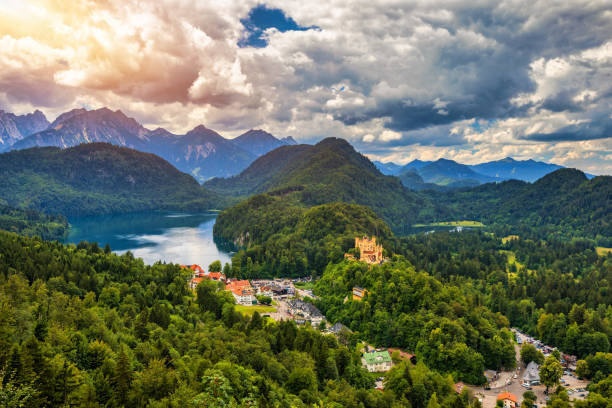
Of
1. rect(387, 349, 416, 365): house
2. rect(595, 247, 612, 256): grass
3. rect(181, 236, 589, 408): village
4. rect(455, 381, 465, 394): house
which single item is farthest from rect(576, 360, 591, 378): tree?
rect(595, 247, 612, 256): grass

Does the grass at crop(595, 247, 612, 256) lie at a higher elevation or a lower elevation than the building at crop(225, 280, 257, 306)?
lower

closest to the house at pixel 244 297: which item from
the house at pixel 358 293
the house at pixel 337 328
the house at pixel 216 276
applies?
the house at pixel 216 276

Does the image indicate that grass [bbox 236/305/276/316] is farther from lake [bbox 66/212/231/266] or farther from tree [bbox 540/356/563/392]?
lake [bbox 66/212/231/266]

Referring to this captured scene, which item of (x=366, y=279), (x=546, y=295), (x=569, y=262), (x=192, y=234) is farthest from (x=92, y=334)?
(x=192, y=234)

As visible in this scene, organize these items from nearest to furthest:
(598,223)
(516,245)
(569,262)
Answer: (569,262) < (516,245) < (598,223)

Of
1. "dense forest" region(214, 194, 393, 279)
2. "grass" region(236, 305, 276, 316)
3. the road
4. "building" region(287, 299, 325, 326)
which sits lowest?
the road

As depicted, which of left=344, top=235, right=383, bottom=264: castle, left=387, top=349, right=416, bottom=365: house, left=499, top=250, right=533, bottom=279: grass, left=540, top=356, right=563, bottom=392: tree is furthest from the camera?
left=499, top=250, right=533, bottom=279: grass

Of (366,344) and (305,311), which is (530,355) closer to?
(366,344)

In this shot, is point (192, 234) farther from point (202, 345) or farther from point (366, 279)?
point (202, 345)
